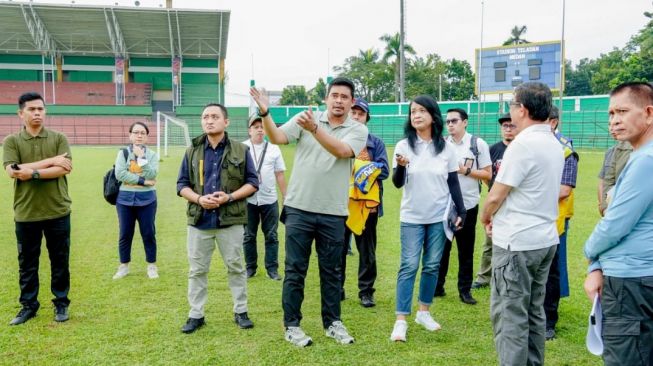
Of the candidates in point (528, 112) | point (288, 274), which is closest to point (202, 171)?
point (288, 274)

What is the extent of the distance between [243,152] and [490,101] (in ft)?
135

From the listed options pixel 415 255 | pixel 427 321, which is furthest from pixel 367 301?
pixel 415 255

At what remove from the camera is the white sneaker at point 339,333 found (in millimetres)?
4344

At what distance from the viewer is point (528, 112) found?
3.28 metres

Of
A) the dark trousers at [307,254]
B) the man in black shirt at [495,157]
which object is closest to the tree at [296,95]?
the man in black shirt at [495,157]

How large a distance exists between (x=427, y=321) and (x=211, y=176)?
7.37 ft

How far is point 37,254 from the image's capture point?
4.86 meters

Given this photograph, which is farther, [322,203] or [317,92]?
[317,92]

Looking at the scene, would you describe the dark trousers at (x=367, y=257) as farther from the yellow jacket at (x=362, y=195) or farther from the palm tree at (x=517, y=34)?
the palm tree at (x=517, y=34)

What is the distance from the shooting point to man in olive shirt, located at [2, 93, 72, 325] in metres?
4.70

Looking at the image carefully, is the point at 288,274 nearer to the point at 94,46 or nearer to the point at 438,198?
the point at 438,198

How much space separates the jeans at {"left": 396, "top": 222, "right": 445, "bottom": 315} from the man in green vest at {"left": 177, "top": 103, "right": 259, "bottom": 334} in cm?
134

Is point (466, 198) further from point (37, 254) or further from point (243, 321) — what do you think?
point (37, 254)

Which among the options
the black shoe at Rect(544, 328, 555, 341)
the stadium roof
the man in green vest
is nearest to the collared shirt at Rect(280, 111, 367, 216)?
the man in green vest
